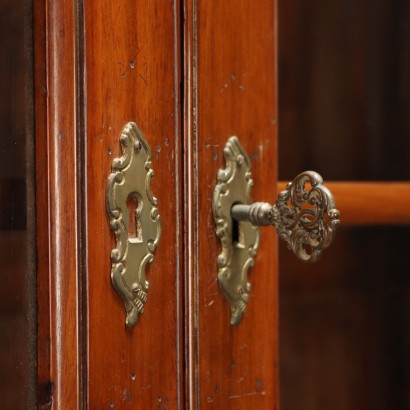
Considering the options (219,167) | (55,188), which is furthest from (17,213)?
(219,167)

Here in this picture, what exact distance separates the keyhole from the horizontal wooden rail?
135 millimetres

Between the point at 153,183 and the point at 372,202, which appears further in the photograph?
the point at 372,202

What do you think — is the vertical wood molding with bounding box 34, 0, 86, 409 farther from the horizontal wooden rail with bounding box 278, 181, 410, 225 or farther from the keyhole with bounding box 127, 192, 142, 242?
the horizontal wooden rail with bounding box 278, 181, 410, 225

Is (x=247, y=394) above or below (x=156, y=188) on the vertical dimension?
below

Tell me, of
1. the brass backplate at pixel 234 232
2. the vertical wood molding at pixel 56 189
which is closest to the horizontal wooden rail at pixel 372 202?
the brass backplate at pixel 234 232

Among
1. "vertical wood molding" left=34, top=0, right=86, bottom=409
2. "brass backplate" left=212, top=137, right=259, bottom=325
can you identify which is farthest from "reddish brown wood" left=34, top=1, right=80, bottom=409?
"brass backplate" left=212, top=137, right=259, bottom=325

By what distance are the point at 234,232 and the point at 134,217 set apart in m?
0.08

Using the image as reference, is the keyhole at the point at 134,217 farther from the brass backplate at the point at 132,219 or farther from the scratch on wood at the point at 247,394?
the scratch on wood at the point at 247,394

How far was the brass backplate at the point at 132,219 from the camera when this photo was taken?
48 cm

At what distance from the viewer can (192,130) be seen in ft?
1.69

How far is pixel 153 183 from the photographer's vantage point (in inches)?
19.7

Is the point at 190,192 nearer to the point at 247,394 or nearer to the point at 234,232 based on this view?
the point at 234,232

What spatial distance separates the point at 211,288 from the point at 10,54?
0.66ft

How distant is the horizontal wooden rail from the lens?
61cm
